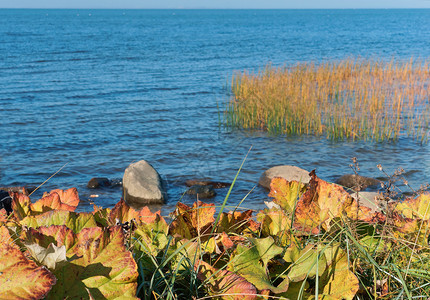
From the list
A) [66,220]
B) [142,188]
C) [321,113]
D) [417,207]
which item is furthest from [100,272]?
[321,113]

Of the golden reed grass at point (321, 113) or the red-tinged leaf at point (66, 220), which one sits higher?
the red-tinged leaf at point (66, 220)

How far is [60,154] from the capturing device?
1073cm

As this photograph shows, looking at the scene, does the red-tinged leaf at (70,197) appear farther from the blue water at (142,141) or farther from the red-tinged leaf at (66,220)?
the blue water at (142,141)

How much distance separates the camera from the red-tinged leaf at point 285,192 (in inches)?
82.0

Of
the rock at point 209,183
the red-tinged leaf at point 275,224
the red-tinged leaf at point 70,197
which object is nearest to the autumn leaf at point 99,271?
the red-tinged leaf at point 70,197

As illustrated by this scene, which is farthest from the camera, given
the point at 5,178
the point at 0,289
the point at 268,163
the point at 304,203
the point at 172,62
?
the point at 172,62

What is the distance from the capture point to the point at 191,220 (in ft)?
6.17

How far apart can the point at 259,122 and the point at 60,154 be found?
5654 mm

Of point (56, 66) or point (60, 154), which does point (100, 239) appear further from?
point (56, 66)

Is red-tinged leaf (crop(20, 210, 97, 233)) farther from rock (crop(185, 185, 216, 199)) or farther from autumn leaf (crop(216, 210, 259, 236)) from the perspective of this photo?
rock (crop(185, 185, 216, 199))

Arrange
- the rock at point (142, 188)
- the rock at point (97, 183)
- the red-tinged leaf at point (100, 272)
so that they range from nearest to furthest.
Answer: the red-tinged leaf at point (100, 272) < the rock at point (142, 188) < the rock at point (97, 183)

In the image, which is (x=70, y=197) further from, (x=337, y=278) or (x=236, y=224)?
(x=337, y=278)

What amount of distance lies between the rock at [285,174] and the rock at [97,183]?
127 inches

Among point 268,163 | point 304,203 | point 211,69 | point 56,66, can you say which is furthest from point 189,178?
point 56,66
